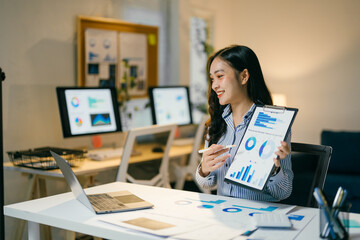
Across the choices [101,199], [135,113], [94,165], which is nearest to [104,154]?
[94,165]

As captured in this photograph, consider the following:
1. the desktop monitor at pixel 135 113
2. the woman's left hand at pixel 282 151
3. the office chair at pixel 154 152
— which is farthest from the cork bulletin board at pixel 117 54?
the woman's left hand at pixel 282 151

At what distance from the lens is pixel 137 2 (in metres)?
4.27

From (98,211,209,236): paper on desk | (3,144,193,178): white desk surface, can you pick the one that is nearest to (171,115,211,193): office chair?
(3,144,193,178): white desk surface

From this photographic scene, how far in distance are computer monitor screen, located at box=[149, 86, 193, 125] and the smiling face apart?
6.41 ft

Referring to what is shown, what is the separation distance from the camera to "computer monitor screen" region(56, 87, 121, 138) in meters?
3.24

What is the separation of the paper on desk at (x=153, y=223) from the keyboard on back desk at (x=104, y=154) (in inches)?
61.5

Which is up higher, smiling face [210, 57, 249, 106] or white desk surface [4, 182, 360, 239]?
smiling face [210, 57, 249, 106]

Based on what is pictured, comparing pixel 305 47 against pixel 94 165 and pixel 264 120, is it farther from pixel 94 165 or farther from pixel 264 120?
pixel 264 120

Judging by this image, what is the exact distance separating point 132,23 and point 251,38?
1.93 metres

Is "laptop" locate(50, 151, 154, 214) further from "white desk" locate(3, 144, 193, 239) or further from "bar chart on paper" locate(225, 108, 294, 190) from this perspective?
"white desk" locate(3, 144, 193, 239)

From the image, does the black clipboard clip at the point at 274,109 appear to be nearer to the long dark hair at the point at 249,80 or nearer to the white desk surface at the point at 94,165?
the long dark hair at the point at 249,80

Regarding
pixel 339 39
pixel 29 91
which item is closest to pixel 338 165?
pixel 339 39

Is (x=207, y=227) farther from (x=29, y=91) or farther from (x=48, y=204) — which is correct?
(x=29, y=91)

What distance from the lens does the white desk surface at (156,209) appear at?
1.51m
